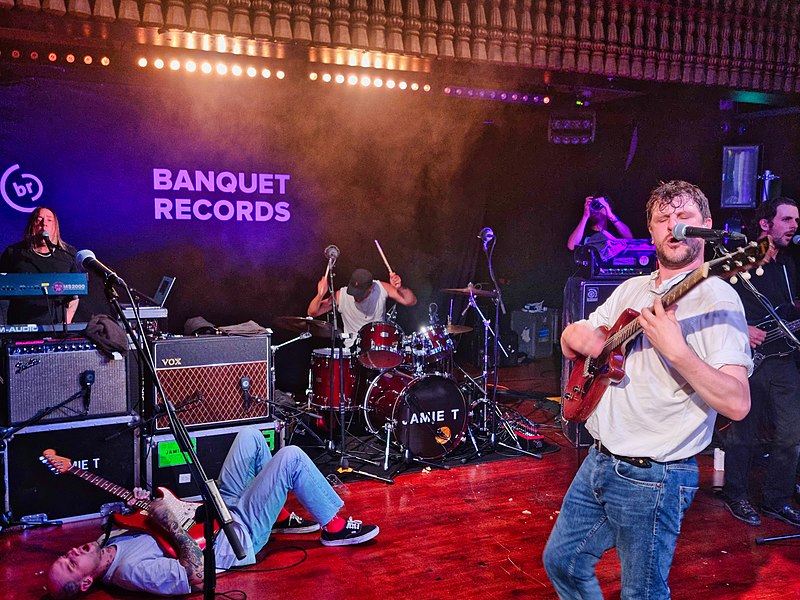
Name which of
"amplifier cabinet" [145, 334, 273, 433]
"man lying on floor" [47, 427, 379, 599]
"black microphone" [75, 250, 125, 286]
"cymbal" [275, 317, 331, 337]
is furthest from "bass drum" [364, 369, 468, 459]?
"black microphone" [75, 250, 125, 286]

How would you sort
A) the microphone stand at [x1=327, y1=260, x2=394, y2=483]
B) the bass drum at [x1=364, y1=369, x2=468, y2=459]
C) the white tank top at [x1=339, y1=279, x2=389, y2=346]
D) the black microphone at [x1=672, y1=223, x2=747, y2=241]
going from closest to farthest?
the black microphone at [x1=672, y1=223, x2=747, y2=241], the microphone stand at [x1=327, y1=260, x2=394, y2=483], the bass drum at [x1=364, y1=369, x2=468, y2=459], the white tank top at [x1=339, y1=279, x2=389, y2=346]

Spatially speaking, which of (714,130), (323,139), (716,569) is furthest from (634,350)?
(714,130)

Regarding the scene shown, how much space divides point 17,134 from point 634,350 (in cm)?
576

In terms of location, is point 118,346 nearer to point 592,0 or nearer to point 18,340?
point 18,340

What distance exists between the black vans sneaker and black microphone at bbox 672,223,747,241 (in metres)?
2.81

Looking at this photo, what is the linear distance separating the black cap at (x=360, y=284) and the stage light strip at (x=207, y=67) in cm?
204

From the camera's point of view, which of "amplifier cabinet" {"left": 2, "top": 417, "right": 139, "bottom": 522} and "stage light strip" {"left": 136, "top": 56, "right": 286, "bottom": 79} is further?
"stage light strip" {"left": 136, "top": 56, "right": 286, "bottom": 79}

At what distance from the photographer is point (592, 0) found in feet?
17.7

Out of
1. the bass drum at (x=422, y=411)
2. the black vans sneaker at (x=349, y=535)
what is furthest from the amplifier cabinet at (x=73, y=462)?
the bass drum at (x=422, y=411)

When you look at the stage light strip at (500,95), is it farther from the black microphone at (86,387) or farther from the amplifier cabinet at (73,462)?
the amplifier cabinet at (73,462)

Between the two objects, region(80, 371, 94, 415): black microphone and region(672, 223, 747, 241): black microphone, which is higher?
region(672, 223, 747, 241): black microphone

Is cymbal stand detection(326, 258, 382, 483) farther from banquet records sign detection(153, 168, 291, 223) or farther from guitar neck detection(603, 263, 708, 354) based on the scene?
guitar neck detection(603, 263, 708, 354)

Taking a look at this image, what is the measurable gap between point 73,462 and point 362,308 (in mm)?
3076

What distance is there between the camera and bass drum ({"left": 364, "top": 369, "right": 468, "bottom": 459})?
5609 mm
